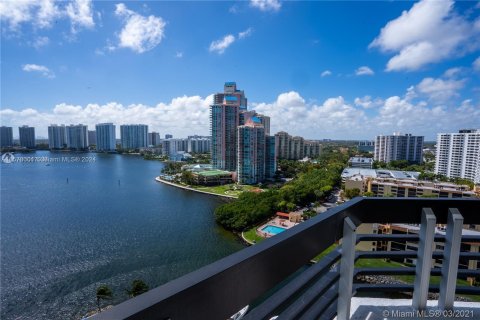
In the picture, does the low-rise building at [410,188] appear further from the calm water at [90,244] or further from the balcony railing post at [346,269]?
the balcony railing post at [346,269]

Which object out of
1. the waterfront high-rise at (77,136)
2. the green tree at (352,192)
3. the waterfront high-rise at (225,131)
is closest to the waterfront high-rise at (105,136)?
the waterfront high-rise at (77,136)

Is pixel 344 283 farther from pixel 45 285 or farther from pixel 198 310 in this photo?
pixel 45 285

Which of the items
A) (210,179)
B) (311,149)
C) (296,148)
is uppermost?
(296,148)

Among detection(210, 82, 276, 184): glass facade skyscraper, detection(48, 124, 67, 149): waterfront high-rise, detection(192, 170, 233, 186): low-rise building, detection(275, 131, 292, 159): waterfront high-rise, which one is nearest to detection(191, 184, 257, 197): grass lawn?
detection(192, 170, 233, 186): low-rise building

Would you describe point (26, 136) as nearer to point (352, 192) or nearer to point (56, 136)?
point (56, 136)

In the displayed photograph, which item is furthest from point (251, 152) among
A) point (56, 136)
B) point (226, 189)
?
point (56, 136)
